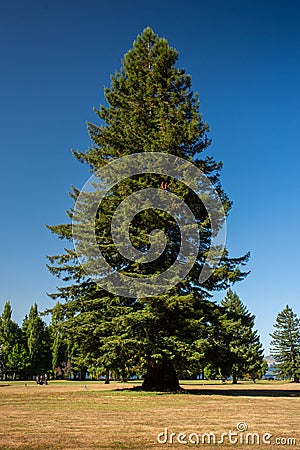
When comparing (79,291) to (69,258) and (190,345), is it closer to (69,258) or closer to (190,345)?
(69,258)

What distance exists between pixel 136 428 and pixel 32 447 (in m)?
2.46

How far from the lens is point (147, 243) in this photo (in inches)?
802

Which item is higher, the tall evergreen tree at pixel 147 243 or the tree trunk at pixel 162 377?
the tall evergreen tree at pixel 147 243

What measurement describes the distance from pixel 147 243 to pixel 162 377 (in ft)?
21.0

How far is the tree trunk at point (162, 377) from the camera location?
66.5 ft

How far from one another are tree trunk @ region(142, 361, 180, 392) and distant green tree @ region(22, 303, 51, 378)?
57.3 meters

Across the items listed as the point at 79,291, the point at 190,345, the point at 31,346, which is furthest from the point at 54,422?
the point at 31,346

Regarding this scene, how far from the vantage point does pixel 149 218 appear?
20844 millimetres

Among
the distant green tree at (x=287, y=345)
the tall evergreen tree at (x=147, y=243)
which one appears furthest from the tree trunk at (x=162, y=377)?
the distant green tree at (x=287, y=345)

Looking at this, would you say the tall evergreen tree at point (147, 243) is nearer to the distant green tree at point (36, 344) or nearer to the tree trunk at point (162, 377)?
the tree trunk at point (162, 377)

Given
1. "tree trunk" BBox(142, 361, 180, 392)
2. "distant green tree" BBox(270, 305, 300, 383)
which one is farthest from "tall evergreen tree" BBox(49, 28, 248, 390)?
"distant green tree" BBox(270, 305, 300, 383)

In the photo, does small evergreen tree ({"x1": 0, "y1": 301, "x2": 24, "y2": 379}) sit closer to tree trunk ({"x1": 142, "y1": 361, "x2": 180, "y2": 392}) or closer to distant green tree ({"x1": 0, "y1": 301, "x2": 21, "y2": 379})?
distant green tree ({"x1": 0, "y1": 301, "x2": 21, "y2": 379})

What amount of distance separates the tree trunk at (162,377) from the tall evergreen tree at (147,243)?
45 millimetres

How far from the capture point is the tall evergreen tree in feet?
61.6
